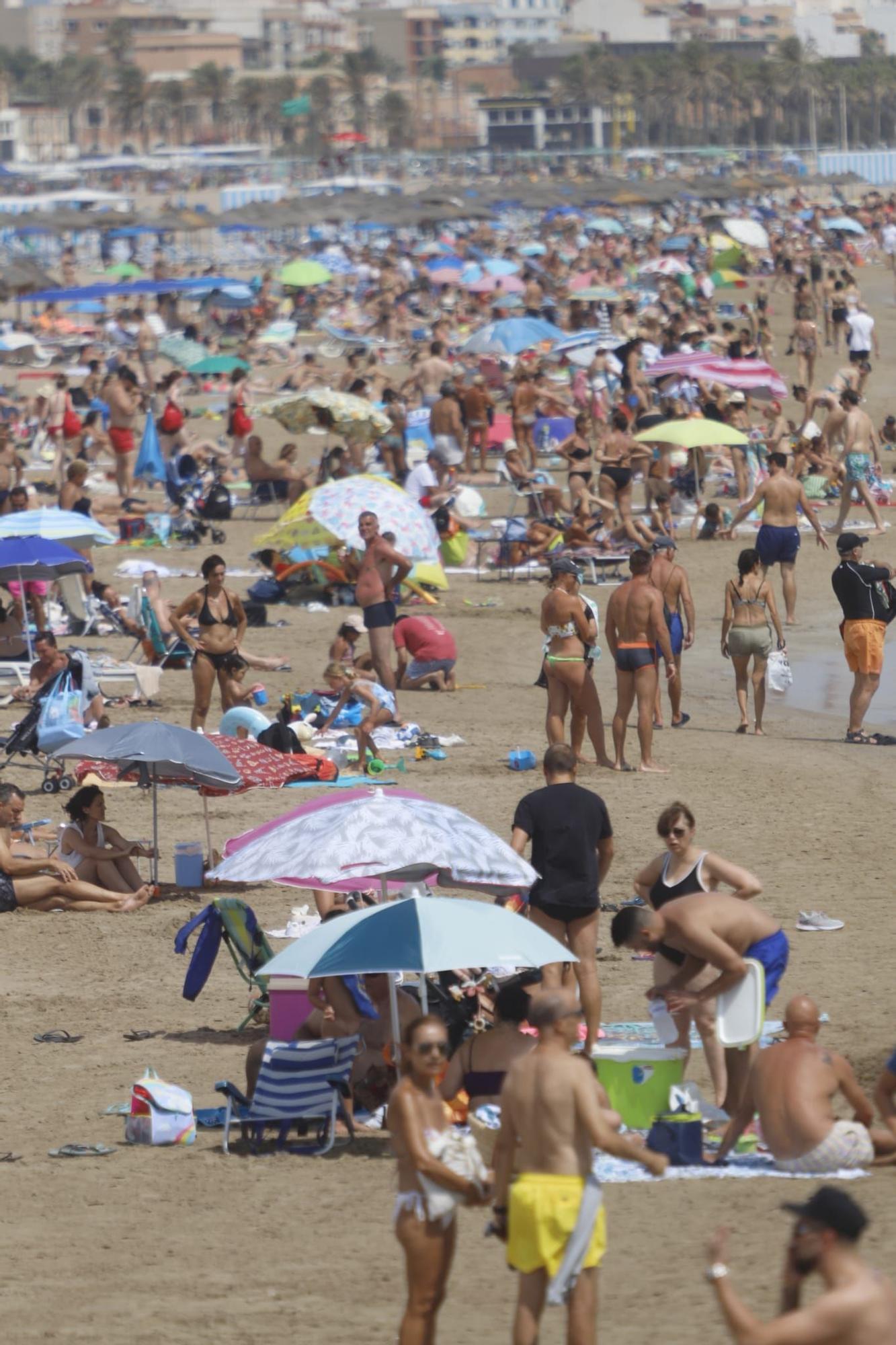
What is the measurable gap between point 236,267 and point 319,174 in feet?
186

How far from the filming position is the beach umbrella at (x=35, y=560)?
1386 centimetres

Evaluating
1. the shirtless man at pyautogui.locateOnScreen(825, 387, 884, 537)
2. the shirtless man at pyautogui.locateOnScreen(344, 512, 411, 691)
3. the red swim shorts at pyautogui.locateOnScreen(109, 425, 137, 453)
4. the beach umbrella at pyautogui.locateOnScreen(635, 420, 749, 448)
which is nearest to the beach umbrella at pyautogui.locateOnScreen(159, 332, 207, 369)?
the red swim shorts at pyautogui.locateOnScreen(109, 425, 137, 453)

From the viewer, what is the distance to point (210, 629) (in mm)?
13164

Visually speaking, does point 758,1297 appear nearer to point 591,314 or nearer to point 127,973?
point 127,973

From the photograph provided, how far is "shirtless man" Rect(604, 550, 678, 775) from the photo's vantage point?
12070mm

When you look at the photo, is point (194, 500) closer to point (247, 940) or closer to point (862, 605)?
point (862, 605)

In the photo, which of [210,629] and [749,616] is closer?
[749,616]

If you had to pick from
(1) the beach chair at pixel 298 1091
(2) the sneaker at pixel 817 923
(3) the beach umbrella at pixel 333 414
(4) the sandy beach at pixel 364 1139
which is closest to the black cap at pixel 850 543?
(4) the sandy beach at pixel 364 1139

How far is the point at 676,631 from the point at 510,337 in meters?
13.3

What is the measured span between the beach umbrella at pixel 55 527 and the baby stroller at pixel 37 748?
2158 millimetres

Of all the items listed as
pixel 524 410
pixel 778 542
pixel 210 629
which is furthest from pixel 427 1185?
pixel 524 410

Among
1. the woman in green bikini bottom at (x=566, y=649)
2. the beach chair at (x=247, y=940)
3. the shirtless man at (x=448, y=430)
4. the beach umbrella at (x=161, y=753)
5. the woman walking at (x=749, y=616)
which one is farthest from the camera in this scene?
the shirtless man at (x=448, y=430)

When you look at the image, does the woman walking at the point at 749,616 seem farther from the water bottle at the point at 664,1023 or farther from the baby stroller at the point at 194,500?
the baby stroller at the point at 194,500

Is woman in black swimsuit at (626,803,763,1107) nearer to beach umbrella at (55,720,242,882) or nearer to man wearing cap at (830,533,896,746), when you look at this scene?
beach umbrella at (55,720,242,882)
